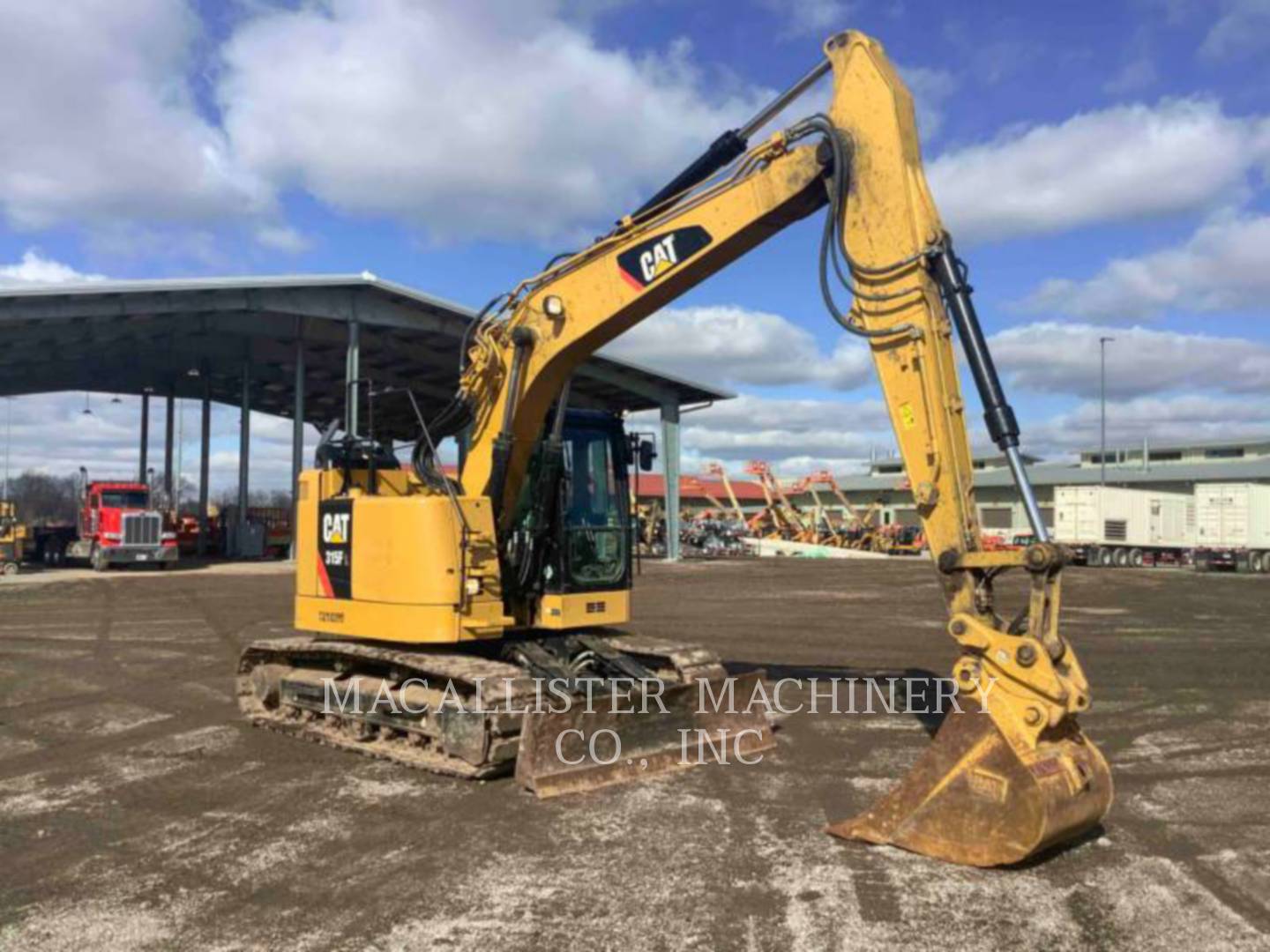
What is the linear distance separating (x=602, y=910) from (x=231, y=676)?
864cm

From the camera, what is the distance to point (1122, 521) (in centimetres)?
4294

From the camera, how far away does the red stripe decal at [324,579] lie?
931 cm

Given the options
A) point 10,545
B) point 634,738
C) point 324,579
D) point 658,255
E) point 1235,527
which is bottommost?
point 634,738

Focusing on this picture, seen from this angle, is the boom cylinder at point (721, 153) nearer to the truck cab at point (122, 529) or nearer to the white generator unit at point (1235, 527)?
the truck cab at point (122, 529)

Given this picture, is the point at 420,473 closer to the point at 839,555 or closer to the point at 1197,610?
the point at 1197,610

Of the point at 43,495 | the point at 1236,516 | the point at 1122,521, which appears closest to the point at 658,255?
the point at 1236,516

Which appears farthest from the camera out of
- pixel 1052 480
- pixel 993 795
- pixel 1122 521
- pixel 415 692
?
pixel 1052 480

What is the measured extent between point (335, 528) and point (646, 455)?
2.83m

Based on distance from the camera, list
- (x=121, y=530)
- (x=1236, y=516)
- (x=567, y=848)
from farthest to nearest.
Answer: (x=1236, y=516) → (x=121, y=530) → (x=567, y=848)

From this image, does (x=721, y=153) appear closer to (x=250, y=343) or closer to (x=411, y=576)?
(x=411, y=576)

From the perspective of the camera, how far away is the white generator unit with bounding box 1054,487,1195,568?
4281 cm

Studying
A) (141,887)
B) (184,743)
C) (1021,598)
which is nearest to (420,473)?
(184,743)

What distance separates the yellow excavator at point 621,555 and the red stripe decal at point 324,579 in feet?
0.07

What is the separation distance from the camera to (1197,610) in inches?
872
